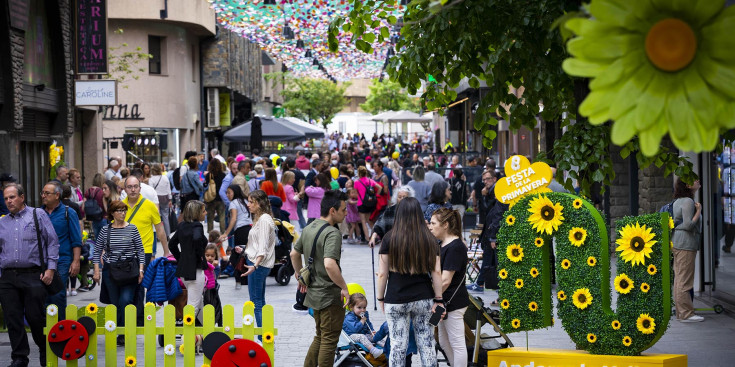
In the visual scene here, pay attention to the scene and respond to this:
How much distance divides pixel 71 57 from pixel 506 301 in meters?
13.7

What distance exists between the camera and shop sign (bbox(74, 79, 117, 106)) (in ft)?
62.0

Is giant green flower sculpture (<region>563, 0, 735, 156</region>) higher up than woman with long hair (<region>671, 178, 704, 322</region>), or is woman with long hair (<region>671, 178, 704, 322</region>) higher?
giant green flower sculpture (<region>563, 0, 735, 156</region>)

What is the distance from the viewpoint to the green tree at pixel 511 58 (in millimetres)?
7496

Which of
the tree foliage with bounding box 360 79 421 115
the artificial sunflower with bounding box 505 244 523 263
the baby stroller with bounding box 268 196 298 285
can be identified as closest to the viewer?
the artificial sunflower with bounding box 505 244 523 263

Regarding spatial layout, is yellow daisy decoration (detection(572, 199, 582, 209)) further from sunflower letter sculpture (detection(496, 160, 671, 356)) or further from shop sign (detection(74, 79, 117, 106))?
shop sign (detection(74, 79, 117, 106))

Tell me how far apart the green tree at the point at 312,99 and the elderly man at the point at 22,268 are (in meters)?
69.2

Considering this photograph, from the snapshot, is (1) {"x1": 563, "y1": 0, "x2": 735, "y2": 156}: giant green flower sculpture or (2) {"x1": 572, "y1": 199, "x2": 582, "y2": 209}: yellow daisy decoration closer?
(1) {"x1": 563, "y1": 0, "x2": 735, "y2": 156}: giant green flower sculpture

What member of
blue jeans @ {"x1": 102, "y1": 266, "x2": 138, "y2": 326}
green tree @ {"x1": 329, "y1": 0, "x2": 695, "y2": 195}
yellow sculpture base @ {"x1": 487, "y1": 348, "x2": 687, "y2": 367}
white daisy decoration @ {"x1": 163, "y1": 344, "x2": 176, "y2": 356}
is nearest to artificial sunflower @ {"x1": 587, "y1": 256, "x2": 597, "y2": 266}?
green tree @ {"x1": 329, "y1": 0, "x2": 695, "y2": 195}

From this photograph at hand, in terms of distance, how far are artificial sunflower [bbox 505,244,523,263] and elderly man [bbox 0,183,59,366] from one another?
4.26 m

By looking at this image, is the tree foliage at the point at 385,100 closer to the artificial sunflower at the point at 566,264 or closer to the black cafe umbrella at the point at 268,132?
the black cafe umbrella at the point at 268,132

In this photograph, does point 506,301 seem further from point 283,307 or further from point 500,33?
point 283,307

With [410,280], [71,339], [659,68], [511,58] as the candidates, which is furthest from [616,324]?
[659,68]

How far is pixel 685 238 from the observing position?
37.0 feet

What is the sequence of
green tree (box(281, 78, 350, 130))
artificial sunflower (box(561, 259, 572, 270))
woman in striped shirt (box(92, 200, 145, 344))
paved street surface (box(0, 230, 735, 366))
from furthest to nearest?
1. green tree (box(281, 78, 350, 130))
2. woman in striped shirt (box(92, 200, 145, 344))
3. paved street surface (box(0, 230, 735, 366))
4. artificial sunflower (box(561, 259, 572, 270))
